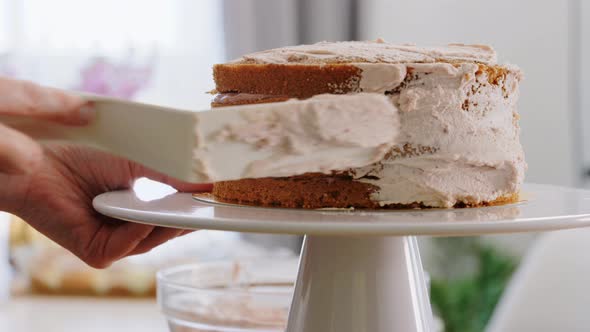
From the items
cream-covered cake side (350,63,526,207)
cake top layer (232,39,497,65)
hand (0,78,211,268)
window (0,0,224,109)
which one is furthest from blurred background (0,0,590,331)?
cream-covered cake side (350,63,526,207)

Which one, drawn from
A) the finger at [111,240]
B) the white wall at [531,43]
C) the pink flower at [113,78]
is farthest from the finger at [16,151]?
the white wall at [531,43]

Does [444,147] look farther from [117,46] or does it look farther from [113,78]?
[117,46]

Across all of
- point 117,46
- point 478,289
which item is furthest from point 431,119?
point 478,289

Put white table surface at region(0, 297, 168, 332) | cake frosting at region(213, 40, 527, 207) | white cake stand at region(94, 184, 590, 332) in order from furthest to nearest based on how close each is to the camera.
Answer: white table surface at region(0, 297, 168, 332) < cake frosting at region(213, 40, 527, 207) < white cake stand at region(94, 184, 590, 332)

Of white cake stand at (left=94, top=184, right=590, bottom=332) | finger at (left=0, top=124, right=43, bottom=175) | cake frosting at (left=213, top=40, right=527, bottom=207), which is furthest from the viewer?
cake frosting at (left=213, top=40, right=527, bottom=207)

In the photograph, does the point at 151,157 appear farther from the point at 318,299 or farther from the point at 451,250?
the point at 451,250

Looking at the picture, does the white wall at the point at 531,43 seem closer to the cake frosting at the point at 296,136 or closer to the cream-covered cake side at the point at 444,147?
the cream-covered cake side at the point at 444,147

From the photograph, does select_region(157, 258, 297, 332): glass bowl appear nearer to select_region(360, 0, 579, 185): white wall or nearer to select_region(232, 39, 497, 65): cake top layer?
select_region(232, 39, 497, 65): cake top layer
